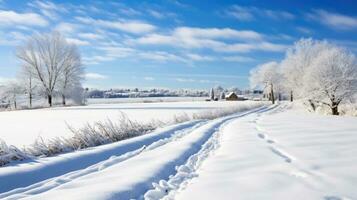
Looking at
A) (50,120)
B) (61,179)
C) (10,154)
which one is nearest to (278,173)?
(61,179)

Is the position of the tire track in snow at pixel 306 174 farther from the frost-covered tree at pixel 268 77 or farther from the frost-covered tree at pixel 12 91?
the frost-covered tree at pixel 268 77

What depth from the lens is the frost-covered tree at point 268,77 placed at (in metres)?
87.8

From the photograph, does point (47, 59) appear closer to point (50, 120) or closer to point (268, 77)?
Answer: point (50, 120)

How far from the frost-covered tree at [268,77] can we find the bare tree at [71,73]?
48.1m

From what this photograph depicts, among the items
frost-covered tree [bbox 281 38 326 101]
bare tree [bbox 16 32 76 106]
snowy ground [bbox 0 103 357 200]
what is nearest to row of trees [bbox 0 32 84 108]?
bare tree [bbox 16 32 76 106]

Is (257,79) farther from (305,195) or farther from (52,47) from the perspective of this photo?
(305,195)

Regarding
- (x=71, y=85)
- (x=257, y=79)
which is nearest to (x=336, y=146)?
(x=71, y=85)

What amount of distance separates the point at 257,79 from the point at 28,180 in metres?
90.5

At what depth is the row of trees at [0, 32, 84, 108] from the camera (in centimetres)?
5406

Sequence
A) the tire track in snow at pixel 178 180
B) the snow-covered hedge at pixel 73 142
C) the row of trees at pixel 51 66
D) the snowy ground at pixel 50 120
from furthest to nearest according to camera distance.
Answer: the row of trees at pixel 51 66, the snowy ground at pixel 50 120, the snow-covered hedge at pixel 73 142, the tire track in snow at pixel 178 180

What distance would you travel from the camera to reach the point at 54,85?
181 ft

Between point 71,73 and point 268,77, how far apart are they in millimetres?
51897

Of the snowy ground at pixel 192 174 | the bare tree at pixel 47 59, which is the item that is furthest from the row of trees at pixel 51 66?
the snowy ground at pixel 192 174

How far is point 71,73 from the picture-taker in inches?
2185
